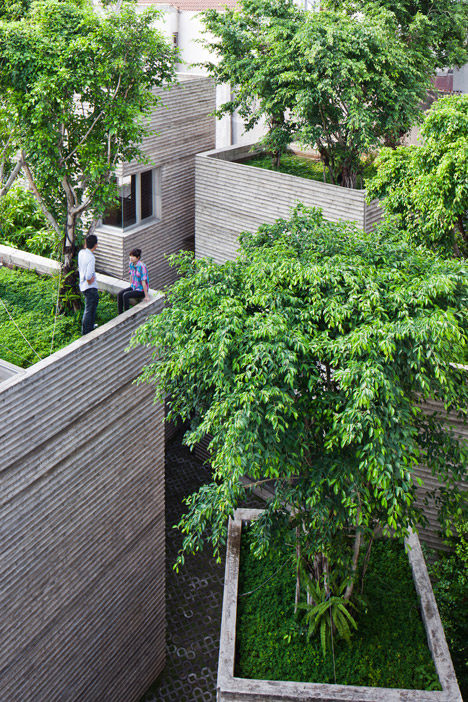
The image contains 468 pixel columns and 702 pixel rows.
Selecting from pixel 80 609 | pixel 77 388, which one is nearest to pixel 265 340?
pixel 77 388

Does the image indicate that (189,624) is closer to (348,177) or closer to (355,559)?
(355,559)

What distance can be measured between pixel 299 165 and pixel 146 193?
4.41 meters

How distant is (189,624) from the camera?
15.1m

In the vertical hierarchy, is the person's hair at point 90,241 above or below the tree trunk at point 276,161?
above

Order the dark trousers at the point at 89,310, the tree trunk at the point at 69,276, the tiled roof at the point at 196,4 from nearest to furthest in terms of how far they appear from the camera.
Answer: the dark trousers at the point at 89,310
the tree trunk at the point at 69,276
the tiled roof at the point at 196,4

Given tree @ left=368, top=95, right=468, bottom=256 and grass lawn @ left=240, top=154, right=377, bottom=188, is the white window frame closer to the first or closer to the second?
grass lawn @ left=240, top=154, right=377, bottom=188

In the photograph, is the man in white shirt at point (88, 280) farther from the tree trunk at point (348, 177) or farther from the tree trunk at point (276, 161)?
the tree trunk at point (276, 161)

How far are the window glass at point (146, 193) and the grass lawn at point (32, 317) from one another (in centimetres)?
555

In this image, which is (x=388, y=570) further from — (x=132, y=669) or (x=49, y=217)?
(x=49, y=217)

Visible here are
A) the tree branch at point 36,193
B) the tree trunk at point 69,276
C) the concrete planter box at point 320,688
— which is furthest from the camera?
the tree trunk at point 69,276

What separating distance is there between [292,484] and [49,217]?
6347 mm

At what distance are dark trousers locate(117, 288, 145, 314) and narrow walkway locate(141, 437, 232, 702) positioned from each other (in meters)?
7.17

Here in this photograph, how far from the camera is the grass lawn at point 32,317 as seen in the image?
11.7m

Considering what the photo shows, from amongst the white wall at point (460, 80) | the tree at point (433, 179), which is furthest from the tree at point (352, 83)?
the white wall at point (460, 80)
